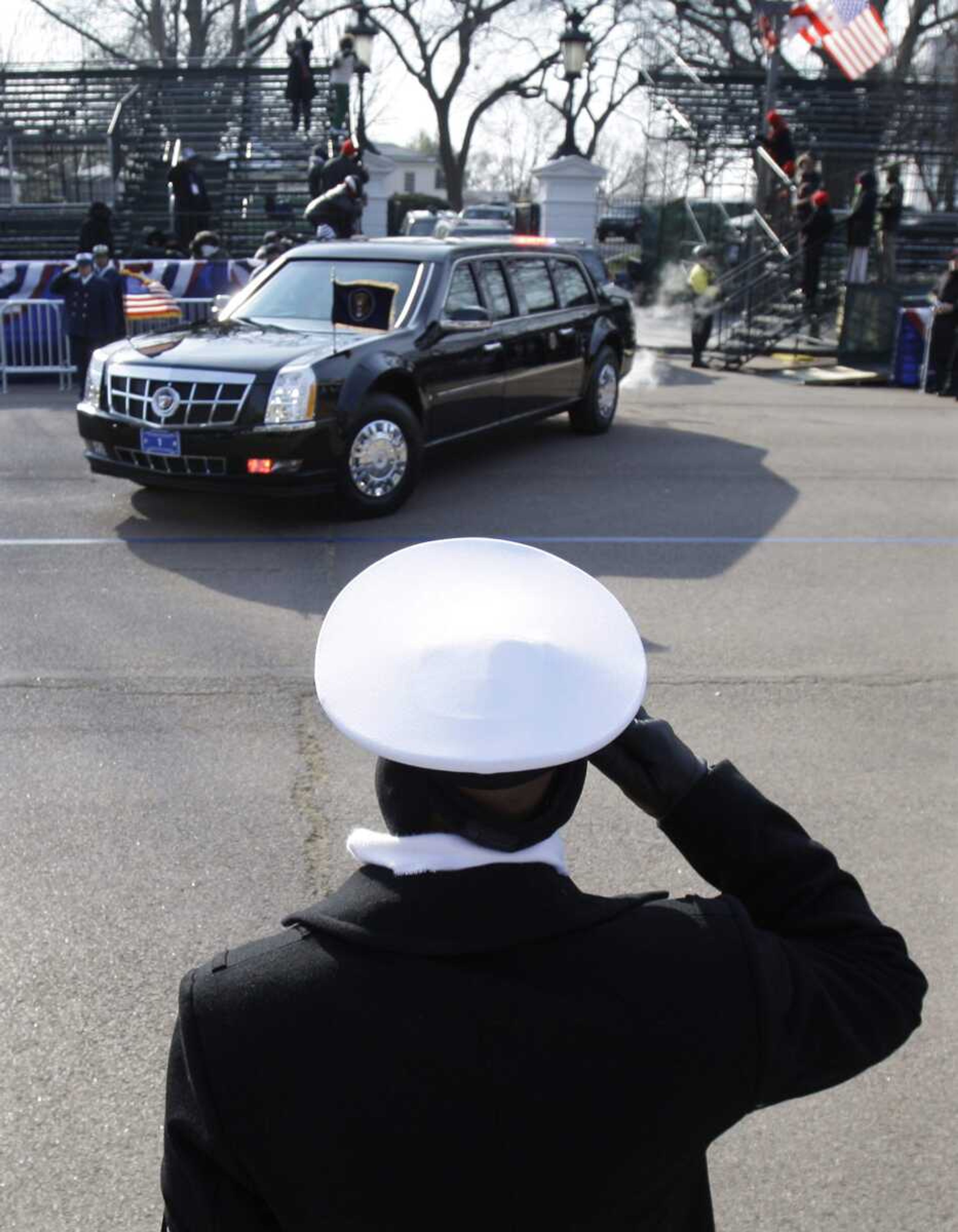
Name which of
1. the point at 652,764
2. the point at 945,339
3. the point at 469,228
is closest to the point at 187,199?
the point at 469,228

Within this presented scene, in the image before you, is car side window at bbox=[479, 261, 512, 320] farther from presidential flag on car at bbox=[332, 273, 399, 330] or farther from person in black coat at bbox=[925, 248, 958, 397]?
person in black coat at bbox=[925, 248, 958, 397]

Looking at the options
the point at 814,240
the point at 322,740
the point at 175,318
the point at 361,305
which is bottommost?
the point at 322,740

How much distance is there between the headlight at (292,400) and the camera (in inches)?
324

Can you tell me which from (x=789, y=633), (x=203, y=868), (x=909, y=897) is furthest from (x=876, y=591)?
(x=203, y=868)

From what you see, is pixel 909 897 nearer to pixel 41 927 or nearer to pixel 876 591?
pixel 41 927

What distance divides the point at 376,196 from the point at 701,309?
1133 centimetres

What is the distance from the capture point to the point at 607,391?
12523 millimetres

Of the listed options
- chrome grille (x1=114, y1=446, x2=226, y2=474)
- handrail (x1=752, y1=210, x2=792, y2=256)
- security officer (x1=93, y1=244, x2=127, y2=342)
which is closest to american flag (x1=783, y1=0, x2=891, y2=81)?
handrail (x1=752, y1=210, x2=792, y2=256)

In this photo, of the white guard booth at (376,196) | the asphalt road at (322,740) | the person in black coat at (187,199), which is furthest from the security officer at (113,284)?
the white guard booth at (376,196)

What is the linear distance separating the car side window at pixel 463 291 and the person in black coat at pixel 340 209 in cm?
824

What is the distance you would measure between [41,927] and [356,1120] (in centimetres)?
283

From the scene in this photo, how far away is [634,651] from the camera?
1370 mm

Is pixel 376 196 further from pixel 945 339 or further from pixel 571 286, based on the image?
pixel 571 286

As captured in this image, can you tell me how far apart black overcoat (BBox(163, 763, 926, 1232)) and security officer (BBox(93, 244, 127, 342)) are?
13.7 m
